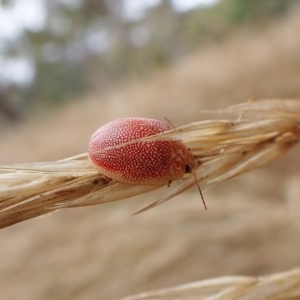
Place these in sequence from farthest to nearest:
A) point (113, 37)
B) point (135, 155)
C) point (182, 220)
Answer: point (113, 37)
point (182, 220)
point (135, 155)

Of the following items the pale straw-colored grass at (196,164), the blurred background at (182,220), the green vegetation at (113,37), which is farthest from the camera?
the green vegetation at (113,37)

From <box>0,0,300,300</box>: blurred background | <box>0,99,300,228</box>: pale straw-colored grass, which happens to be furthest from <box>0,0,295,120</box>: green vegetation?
<box>0,99,300,228</box>: pale straw-colored grass

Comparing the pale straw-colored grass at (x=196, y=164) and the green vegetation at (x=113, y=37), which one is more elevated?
the green vegetation at (x=113, y=37)

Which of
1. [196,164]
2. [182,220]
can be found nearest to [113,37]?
[182,220]

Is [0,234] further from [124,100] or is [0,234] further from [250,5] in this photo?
[250,5]

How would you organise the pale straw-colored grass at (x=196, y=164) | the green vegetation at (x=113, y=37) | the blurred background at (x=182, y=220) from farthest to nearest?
the green vegetation at (x=113, y=37) → the blurred background at (x=182, y=220) → the pale straw-colored grass at (x=196, y=164)

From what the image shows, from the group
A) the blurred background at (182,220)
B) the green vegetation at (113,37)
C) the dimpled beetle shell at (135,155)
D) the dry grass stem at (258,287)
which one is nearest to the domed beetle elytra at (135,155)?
the dimpled beetle shell at (135,155)

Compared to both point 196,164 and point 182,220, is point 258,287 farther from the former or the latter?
point 182,220

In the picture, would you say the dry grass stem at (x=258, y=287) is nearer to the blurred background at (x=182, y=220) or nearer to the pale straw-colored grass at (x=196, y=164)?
the pale straw-colored grass at (x=196, y=164)
